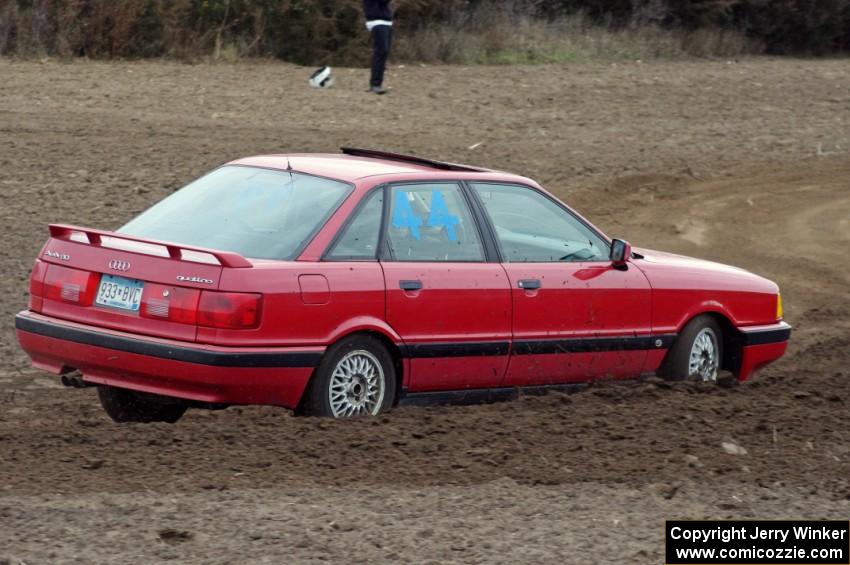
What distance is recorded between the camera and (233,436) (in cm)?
748

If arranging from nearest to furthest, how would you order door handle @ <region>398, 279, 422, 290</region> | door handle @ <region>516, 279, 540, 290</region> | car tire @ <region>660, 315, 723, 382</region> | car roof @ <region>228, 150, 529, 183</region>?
door handle @ <region>398, 279, 422, 290</region> < car roof @ <region>228, 150, 529, 183</region> < door handle @ <region>516, 279, 540, 290</region> < car tire @ <region>660, 315, 723, 382</region>

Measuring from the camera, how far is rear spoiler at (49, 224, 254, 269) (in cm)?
747

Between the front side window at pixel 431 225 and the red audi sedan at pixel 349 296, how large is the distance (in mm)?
11

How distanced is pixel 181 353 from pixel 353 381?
3.38 ft

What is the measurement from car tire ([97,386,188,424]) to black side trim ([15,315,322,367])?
537mm

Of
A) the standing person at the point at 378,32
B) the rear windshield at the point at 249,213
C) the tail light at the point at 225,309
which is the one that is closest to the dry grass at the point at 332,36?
the standing person at the point at 378,32

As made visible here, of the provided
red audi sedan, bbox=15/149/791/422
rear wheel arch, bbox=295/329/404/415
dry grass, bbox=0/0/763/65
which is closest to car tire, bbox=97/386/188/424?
red audi sedan, bbox=15/149/791/422

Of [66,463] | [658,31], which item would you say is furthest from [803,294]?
[658,31]

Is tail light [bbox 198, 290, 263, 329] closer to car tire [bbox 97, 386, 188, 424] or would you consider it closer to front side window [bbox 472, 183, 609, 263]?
car tire [bbox 97, 386, 188, 424]

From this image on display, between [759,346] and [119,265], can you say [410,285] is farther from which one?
[759,346]

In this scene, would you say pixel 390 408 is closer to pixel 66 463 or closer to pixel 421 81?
pixel 66 463

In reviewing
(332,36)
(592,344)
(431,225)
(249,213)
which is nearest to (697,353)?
(592,344)

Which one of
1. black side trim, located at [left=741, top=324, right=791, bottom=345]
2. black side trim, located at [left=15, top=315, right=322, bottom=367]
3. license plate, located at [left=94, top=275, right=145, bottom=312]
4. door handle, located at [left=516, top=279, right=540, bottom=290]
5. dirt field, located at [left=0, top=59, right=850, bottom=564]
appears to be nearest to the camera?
dirt field, located at [left=0, top=59, right=850, bottom=564]

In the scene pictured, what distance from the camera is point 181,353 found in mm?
7402
